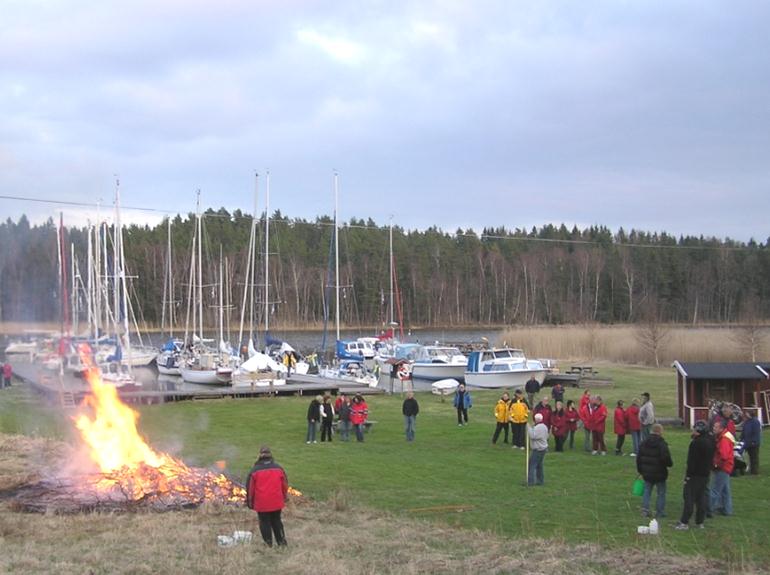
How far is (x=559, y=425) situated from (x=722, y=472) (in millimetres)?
8464

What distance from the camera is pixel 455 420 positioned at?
31.3 meters

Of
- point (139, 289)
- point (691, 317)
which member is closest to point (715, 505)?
point (139, 289)

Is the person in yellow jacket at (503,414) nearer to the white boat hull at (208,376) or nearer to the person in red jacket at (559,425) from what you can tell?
the person in red jacket at (559,425)

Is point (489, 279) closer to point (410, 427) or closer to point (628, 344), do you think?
point (628, 344)

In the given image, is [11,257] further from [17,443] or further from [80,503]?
[80,503]

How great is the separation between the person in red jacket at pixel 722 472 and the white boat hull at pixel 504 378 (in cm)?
3055

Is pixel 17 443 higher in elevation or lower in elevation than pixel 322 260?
lower

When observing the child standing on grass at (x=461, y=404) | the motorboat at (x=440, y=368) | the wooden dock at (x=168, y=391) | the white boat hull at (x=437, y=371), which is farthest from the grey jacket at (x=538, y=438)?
the white boat hull at (x=437, y=371)

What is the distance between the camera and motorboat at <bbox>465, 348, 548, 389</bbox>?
4575 centimetres

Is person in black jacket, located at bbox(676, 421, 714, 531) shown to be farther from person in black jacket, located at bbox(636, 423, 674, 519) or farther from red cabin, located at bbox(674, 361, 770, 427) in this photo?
red cabin, located at bbox(674, 361, 770, 427)

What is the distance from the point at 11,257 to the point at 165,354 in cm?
1910

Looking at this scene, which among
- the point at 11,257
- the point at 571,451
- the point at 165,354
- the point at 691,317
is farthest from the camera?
the point at 691,317

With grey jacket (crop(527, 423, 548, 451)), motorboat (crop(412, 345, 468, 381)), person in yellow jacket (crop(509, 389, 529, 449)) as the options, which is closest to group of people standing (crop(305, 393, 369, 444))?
person in yellow jacket (crop(509, 389, 529, 449))

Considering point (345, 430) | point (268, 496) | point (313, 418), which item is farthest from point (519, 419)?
point (268, 496)
